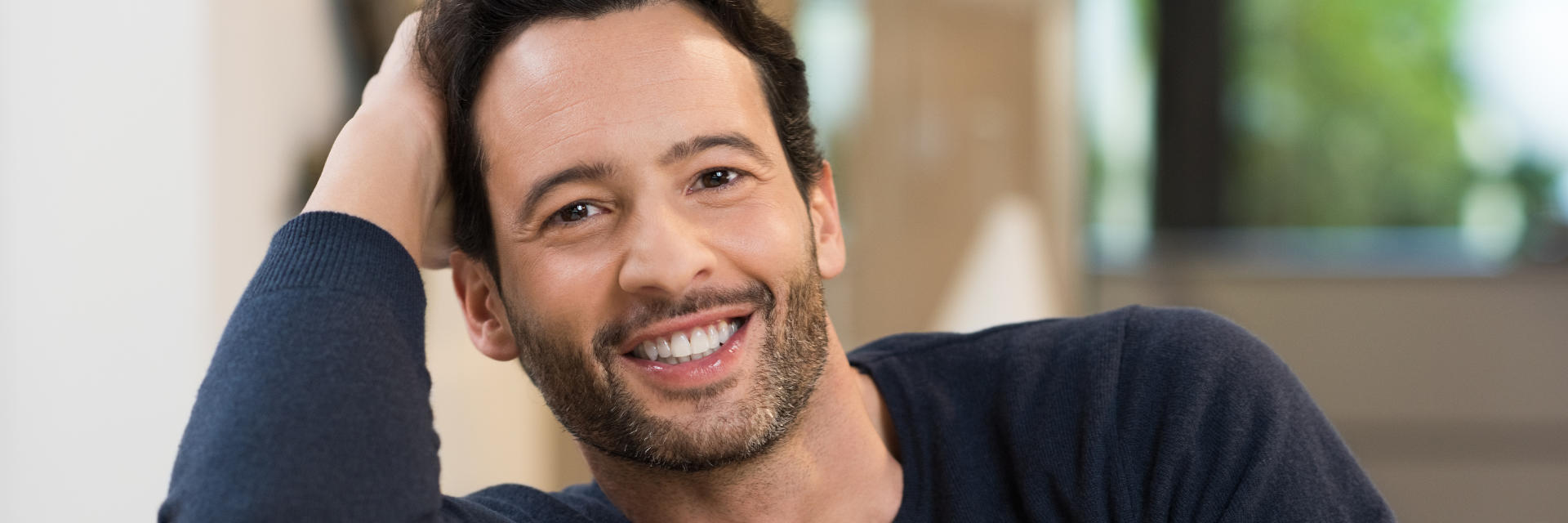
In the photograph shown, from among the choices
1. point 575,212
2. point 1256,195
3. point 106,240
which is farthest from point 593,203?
point 1256,195

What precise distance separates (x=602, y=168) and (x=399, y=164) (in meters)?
0.21

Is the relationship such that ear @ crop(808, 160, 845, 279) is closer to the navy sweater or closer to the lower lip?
the navy sweater

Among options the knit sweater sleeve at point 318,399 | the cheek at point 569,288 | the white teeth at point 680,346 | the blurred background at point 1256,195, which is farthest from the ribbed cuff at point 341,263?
the blurred background at point 1256,195

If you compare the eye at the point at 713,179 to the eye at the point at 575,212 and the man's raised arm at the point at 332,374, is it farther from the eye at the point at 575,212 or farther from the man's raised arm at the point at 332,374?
the man's raised arm at the point at 332,374

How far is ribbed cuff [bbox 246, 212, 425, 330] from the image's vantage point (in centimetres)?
112

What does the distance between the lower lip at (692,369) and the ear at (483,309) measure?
0.20 metres

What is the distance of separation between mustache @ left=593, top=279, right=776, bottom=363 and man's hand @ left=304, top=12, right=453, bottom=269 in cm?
21

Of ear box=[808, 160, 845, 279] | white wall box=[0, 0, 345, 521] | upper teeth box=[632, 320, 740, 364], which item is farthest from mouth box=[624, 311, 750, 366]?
white wall box=[0, 0, 345, 521]

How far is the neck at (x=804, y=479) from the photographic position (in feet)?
4.22

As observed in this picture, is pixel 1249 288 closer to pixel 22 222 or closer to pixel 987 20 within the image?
pixel 987 20

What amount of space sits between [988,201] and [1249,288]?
83 cm

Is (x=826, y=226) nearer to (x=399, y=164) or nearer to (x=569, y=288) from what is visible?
(x=569, y=288)

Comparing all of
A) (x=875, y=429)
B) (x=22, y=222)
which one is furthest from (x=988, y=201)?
(x=22, y=222)

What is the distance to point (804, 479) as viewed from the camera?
1.30m
